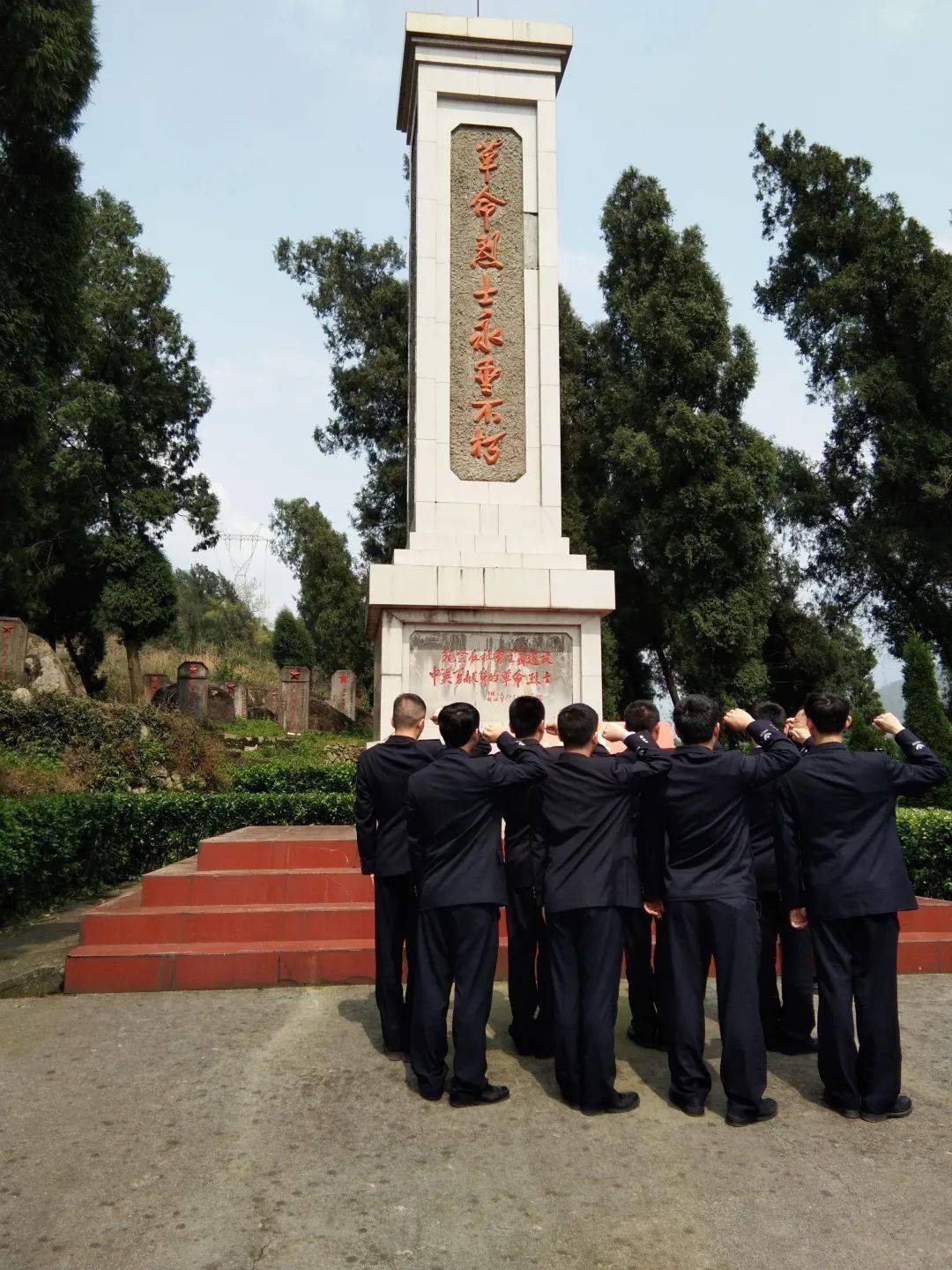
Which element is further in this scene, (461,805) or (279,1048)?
(279,1048)

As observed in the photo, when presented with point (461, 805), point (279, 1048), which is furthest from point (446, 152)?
point (279, 1048)

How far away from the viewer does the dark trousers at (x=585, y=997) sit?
335 cm

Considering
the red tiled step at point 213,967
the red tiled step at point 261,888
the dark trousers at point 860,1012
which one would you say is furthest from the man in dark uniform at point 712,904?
the red tiled step at point 261,888

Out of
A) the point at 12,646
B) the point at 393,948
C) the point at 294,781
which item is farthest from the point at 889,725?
the point at 12,646

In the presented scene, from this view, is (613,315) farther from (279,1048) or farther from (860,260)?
(279,1048)

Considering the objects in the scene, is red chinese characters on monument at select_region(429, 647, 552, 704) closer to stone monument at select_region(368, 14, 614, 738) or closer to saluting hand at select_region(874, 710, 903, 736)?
stone monument at select_region(368, 14, 614, 738)

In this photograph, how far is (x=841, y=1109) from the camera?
3375 millimetres

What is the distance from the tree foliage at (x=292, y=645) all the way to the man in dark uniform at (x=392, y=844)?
76.6 feet

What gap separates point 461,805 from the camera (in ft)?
11.9

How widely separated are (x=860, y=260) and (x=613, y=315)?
477cm

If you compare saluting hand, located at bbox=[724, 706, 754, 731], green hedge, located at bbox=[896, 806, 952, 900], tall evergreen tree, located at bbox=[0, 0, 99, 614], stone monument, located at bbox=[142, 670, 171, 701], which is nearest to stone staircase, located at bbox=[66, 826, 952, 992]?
green hedge, located at bbox=[896, 806, 952, 900]

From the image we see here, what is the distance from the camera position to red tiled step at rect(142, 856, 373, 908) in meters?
5.59

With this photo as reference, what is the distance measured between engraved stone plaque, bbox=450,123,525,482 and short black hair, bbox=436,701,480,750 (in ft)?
14.7

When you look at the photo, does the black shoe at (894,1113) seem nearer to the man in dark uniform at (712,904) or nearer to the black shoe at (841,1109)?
Result: the black shoe at (841,1109)
